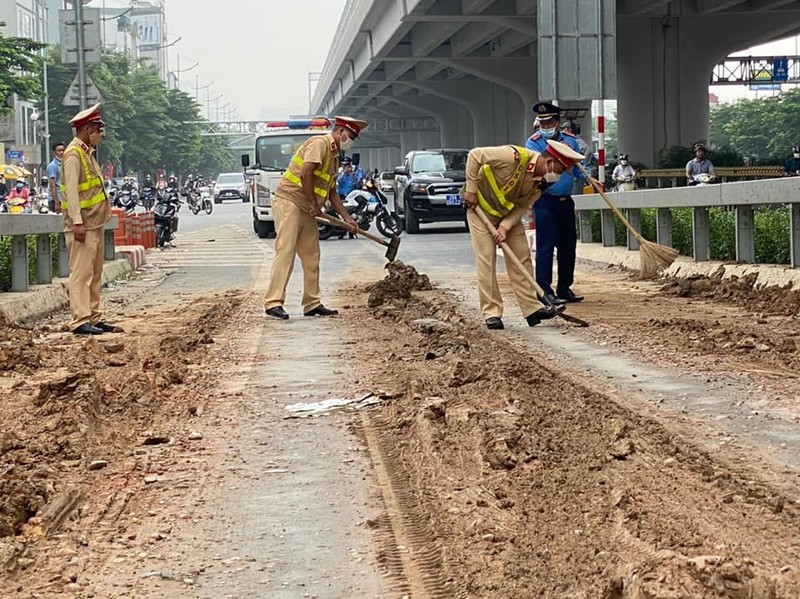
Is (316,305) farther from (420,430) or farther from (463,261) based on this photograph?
(463,261)

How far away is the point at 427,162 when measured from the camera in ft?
106

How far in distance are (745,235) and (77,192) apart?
261 inches

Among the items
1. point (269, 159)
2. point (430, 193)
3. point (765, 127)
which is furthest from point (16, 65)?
point (765, 127)

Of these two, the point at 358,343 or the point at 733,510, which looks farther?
the point at 358,343

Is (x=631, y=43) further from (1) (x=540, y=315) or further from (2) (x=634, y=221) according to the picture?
Answer: (1) (x=540, y=315)

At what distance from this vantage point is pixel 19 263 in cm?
1353

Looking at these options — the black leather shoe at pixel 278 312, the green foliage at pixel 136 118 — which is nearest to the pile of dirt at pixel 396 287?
the black leather shoe at pixel 278 312

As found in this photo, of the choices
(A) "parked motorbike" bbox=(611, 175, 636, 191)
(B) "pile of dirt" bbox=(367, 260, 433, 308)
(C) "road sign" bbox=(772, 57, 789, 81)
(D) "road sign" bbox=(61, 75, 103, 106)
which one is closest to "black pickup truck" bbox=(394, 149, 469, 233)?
→ (A) "parked motorbike" bbox=(611, 175, 636, 191)

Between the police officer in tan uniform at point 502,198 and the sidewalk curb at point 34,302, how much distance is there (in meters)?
3.87

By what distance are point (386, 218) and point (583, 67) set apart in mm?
4852

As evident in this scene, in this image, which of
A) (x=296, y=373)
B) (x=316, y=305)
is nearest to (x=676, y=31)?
(x=316, y=305)

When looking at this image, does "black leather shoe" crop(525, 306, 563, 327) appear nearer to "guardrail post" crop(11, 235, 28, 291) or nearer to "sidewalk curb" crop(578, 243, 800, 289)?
"sidewalk curb" crop(578, 243, 800, 289)

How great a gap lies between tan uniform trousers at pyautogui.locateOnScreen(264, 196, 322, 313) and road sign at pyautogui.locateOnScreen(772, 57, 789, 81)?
86654mm

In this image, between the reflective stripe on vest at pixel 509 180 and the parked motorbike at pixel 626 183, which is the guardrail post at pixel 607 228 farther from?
the parked motorbike at pixel 626 183
